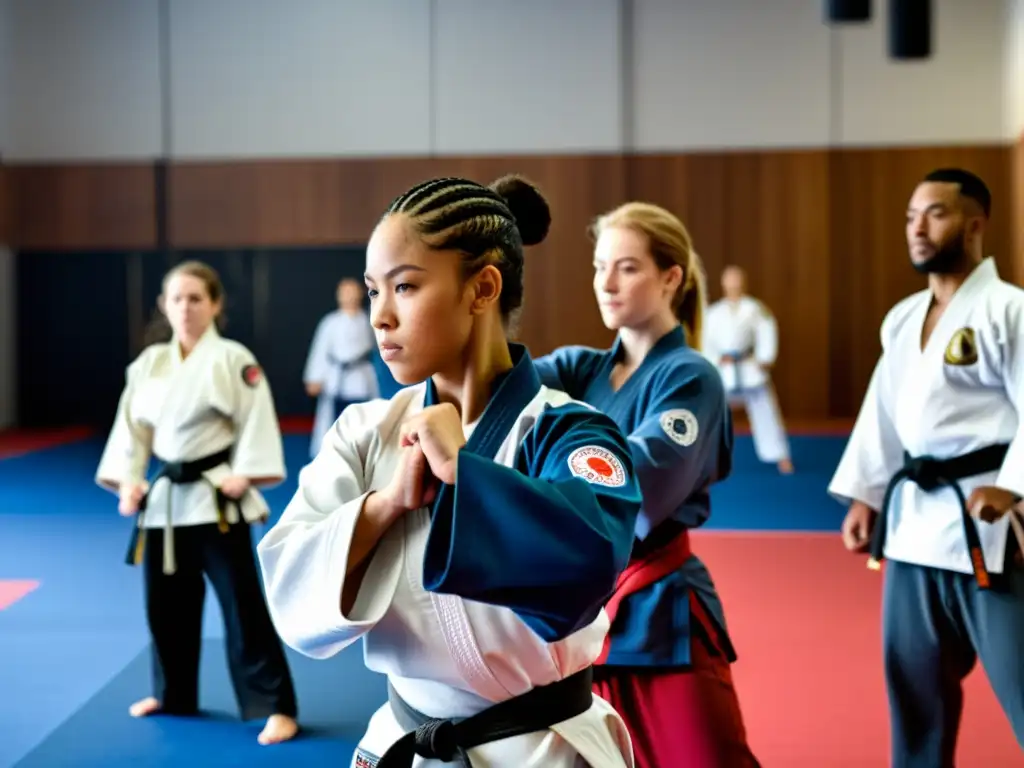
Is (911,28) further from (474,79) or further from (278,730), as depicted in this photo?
(474,79)

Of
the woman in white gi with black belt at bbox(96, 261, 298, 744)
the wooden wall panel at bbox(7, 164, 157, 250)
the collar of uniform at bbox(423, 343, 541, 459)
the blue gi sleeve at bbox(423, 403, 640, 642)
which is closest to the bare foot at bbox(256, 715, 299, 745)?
the woman in white gi with black belt at bbox(96, 261, 298, 744)

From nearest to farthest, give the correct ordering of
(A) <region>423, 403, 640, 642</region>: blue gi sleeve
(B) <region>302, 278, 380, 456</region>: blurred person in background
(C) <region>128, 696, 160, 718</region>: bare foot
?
(A) <region>423, 403, 640, 642</region>: blue gi sleeve → (C) <region>128, 696, 160, 718</region>: bare foot → (B) <region>302, 278, 380, 456</region>: blurred person in background

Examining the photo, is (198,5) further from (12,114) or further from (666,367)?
(666,367)

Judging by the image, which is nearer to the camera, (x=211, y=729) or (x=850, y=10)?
(x=850, y=10)

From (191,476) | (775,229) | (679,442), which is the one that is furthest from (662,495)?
(775,229)

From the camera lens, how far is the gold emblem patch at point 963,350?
2.65 m

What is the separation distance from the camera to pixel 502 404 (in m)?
1.48

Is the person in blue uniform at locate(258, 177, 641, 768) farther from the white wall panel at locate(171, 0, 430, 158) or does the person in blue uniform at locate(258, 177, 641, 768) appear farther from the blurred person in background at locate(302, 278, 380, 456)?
the white wall panel at locate(171, 0, 430, 158)

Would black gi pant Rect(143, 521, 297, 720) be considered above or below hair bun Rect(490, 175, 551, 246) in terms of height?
below

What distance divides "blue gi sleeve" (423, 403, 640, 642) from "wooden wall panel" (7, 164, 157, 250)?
13112 millimetres

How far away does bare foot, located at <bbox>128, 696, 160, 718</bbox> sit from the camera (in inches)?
150

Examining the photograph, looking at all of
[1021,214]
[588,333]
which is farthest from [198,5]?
[1021,214]

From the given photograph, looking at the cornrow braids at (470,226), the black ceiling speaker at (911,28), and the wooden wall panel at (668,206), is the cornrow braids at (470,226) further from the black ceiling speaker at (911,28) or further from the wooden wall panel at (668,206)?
the wooden wall panel at (668,206)

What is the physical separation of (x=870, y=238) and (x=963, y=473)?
35.8ft
